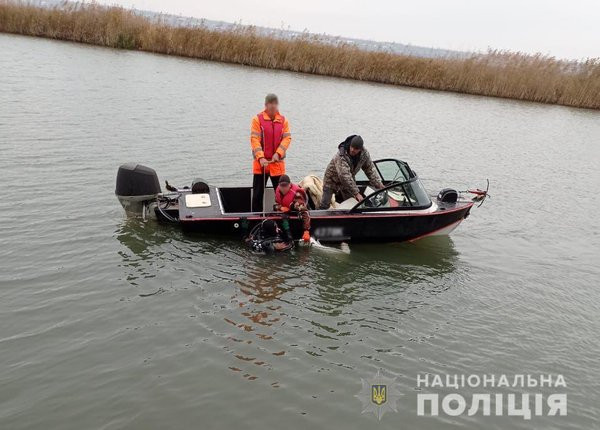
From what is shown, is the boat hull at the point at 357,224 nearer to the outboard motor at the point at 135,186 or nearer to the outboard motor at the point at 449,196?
the outboard motor at the point at 449,196

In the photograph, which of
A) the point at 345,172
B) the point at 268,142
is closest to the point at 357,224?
the point at 345,172

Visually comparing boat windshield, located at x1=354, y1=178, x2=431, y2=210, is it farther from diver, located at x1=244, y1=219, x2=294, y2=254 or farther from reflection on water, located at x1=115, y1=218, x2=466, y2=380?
diver, located at x1=244, y1=219, x2=294, y2=254

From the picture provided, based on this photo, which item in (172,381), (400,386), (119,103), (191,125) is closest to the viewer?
(172,381)

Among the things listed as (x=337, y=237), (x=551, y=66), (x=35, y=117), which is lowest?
(x=337, y=237)

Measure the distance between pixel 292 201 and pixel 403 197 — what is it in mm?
1890

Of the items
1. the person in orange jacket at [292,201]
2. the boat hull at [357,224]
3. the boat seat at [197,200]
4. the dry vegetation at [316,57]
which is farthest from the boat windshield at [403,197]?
the dry vegetation at [316,57]

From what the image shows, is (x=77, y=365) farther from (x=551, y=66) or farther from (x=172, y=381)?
(x=551, y=66)

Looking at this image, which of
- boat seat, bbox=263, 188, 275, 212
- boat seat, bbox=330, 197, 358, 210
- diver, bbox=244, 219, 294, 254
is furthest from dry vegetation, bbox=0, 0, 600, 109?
diver, bbox=244, 219, 294, 254

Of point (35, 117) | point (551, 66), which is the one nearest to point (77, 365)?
point (35, 117)

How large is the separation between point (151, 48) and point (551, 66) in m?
21.2

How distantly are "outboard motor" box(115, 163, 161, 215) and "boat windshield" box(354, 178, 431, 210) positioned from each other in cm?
342

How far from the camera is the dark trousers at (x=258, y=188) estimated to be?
7801mm

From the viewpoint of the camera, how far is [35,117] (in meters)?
11.9

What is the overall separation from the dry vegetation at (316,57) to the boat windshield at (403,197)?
1926cm
